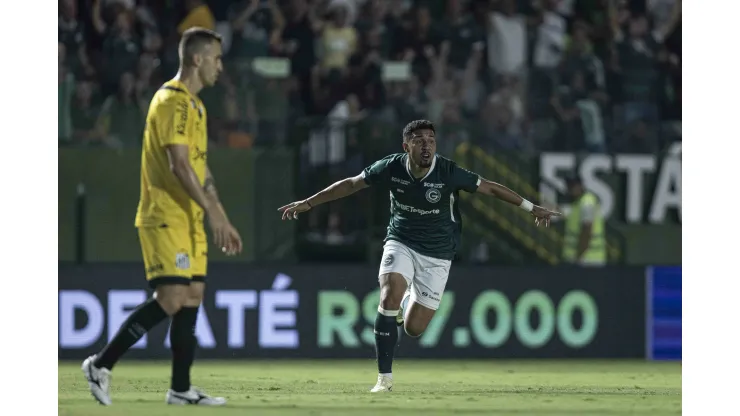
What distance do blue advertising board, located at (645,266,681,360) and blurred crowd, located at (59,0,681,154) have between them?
212 cm

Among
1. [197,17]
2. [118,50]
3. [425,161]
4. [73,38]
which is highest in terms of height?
[197,17]

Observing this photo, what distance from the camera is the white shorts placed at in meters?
10.0

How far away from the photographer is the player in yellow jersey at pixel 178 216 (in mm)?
7699

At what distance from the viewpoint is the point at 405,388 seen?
1045 cm

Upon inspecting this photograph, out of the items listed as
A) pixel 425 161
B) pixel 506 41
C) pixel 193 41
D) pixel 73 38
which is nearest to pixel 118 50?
pixel 73 38

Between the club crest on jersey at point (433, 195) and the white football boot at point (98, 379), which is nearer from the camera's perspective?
the white football boot at point (98, 379)

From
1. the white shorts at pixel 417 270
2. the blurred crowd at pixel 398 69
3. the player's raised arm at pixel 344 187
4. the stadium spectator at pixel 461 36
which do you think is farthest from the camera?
the stadium spectator at pixel 461 36

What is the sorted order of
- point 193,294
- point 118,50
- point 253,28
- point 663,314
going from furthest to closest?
point 253,28
point 118,50
point 663,314
point 193,294

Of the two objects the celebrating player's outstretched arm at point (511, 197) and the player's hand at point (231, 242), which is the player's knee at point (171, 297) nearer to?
the player's hand at point (231, 242)

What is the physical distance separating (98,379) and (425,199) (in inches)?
122

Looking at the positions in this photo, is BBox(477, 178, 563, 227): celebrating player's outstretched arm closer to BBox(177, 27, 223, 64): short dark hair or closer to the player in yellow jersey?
the player in yellow jersey

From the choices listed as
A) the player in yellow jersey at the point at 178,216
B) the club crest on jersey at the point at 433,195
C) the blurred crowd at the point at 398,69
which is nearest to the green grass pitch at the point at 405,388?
the player in yellow jersey at the point at 178,216

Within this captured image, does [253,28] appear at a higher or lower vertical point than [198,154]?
higher

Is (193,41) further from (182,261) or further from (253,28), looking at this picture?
(253,28)
